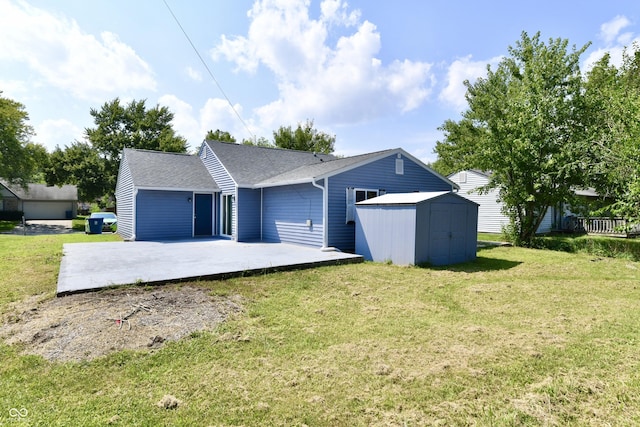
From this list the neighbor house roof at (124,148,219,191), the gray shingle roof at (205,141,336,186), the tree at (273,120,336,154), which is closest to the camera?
the neighbor house roof at (124,148,219,191)

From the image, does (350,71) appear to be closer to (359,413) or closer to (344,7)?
(344,7)

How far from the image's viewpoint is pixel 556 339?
398 centimetres

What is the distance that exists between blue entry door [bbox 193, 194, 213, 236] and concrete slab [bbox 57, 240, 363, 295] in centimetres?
362

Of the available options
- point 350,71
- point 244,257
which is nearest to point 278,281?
point 244,257

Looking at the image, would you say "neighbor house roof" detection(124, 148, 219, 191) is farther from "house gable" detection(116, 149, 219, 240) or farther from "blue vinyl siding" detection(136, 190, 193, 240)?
"blue vinyl siding" detection(136, 190, 193, 240)

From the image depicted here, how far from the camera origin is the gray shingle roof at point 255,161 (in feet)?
45.9

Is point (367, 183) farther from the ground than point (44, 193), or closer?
closer

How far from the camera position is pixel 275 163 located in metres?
15.9

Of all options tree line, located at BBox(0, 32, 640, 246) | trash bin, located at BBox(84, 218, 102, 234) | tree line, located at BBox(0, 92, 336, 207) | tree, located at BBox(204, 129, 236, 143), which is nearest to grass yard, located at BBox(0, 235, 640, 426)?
tree line, located at BBox(0, 32, 640, 246)

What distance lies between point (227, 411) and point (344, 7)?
13000 mm

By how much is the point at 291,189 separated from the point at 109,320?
831cm

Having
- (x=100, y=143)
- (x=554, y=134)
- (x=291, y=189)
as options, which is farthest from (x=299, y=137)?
(x=554, y=134)

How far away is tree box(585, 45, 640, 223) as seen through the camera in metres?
9.07

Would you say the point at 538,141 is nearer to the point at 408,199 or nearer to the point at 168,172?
the point at 408,199
